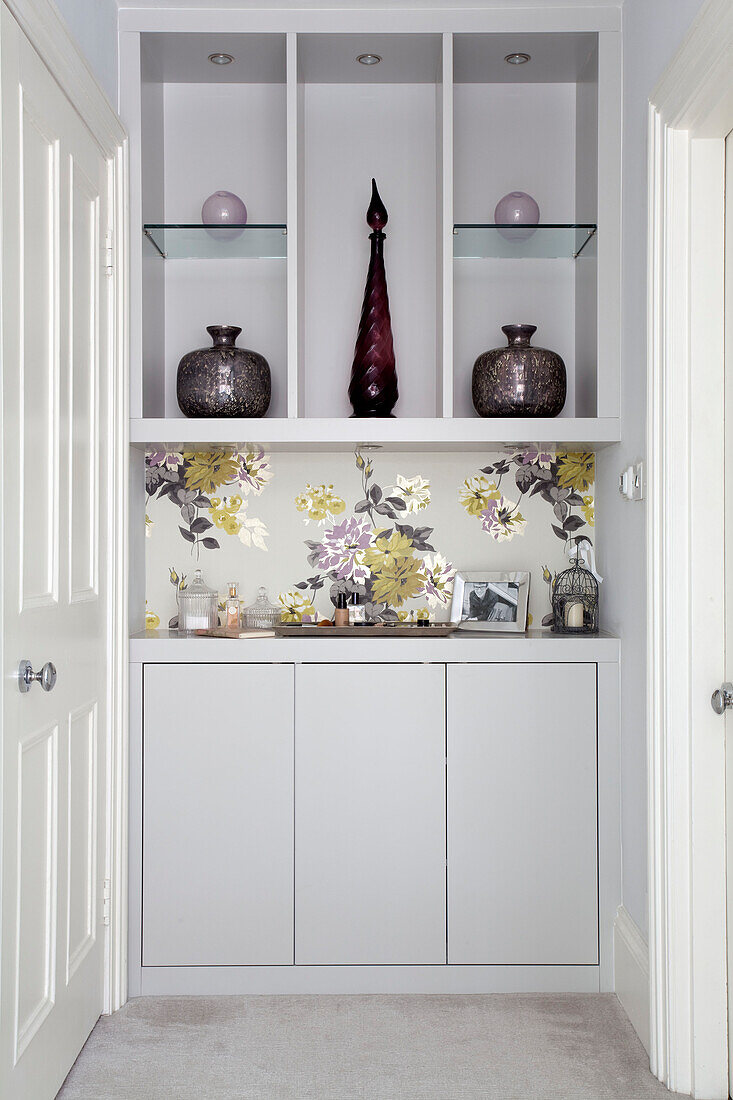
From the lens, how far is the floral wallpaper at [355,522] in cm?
286

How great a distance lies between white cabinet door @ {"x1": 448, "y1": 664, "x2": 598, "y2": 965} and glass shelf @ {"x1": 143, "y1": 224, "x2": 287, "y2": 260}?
4.16ft

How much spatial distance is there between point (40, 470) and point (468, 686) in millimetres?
1213

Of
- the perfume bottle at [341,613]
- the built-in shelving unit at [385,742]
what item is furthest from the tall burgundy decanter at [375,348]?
the perfume bottle at [341,613]

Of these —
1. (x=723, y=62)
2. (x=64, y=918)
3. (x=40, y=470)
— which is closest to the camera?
(x=723, y=62)

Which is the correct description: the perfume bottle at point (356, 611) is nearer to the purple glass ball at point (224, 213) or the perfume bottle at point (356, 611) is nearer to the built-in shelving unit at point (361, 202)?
the built-in shelving unit at point (361, 202)

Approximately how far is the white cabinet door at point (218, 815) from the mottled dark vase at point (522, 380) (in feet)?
3.05

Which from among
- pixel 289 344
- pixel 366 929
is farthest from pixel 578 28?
pixel 366 929

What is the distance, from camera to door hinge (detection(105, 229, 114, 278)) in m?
2.37

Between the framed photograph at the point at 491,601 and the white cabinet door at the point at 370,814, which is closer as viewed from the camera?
the white cabinet door at the point at 370,814

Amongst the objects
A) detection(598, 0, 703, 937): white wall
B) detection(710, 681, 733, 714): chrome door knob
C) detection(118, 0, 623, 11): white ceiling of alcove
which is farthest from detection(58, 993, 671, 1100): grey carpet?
detection(118, 0, 623, 11): white ceiling of alcove

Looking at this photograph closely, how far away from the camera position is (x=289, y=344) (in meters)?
2.53

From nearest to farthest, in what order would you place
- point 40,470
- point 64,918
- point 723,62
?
point 723,62 → point 40,470 → point 64,918

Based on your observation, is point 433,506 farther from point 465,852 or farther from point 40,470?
point 40,470

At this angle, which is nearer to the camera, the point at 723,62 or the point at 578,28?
the point at 723,62
